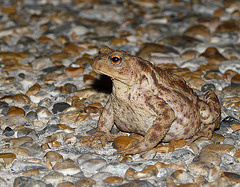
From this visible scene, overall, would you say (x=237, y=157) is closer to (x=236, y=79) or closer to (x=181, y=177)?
(x=181, y=177)

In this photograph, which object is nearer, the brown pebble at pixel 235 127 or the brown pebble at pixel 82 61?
the brown pebble at pixel 235 127

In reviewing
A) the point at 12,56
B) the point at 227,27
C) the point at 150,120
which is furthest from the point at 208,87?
the point at 12,56

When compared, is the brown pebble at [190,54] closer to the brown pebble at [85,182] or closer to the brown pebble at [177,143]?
the brown pebble at [177,143]

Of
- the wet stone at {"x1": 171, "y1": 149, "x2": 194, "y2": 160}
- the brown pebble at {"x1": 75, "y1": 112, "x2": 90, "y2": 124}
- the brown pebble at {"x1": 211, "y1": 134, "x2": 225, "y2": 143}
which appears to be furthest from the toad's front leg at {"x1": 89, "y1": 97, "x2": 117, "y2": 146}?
the brown pebble at {"x1": 211, "y1": 134, "x2": 225, "y2": 143}

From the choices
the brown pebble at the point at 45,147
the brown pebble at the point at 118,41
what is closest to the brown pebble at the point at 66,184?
the brown pebble at the point at 45,147

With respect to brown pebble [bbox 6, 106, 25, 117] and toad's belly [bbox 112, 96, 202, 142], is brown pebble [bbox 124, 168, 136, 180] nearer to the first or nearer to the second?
toad's belly [bbox 112, 96, 202, 142]

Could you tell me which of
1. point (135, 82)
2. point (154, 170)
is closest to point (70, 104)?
point (135, 82)
